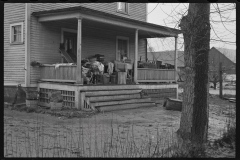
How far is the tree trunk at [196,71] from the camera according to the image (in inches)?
259

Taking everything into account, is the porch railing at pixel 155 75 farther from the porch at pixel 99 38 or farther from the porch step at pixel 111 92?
the porch step at pixel 111 92

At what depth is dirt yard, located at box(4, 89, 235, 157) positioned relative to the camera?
6176 mm

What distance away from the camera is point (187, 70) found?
6.84m

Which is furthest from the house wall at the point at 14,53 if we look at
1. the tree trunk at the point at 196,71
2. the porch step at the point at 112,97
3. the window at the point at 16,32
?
the tree trunk at the point at 196,71

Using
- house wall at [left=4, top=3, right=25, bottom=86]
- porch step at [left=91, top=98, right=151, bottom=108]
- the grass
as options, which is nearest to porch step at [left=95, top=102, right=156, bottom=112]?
porch step at [left=91, top=98, right=151, bottom=108]

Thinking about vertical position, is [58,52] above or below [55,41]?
below

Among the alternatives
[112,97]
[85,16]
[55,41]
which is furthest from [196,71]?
[55,41]

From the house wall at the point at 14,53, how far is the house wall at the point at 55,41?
55 cm

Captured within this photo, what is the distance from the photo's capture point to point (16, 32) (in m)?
15.6

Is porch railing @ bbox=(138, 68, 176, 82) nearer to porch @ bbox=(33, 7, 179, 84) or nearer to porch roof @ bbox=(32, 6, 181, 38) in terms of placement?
porch @ bbox=(33, 7, 179, 84)

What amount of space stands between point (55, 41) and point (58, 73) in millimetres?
2368

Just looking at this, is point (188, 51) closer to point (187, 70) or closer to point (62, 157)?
point (187, 70)

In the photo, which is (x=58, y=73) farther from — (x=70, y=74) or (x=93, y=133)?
(x=93, y=133)
